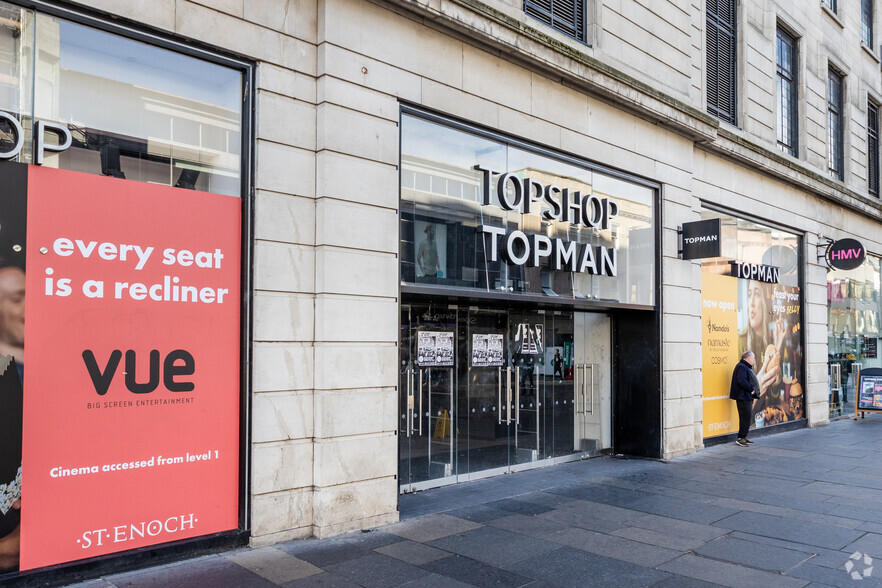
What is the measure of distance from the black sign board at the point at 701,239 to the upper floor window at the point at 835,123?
30.4ft

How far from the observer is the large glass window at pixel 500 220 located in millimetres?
8031

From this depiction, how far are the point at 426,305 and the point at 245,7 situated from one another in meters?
4.21

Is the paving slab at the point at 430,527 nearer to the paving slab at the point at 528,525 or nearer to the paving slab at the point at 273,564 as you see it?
the paving slab at the point at 528,525

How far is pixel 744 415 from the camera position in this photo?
13.1 meters

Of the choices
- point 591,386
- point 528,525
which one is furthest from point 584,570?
point 591,386

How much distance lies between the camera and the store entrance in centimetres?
891

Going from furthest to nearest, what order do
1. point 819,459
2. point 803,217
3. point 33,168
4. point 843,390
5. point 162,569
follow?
point 843,390 → point 803,217 → point 819,459 → point 162,569 → point 33,168

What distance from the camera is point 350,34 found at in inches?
281

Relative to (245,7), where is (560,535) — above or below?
below

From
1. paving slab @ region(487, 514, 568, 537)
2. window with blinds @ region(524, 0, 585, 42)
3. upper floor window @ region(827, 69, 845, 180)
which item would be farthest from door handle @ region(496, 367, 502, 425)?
upper floor window @ region(827, 69, 845, 180)

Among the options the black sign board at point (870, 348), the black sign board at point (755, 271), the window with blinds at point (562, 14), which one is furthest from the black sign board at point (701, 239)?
the black sign board at point (870, 348)

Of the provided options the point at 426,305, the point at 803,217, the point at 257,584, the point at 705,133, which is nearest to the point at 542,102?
the point at 426,305

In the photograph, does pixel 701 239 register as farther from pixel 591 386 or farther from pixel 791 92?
pixel 791 92

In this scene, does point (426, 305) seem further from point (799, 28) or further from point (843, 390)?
point (843, 390)
